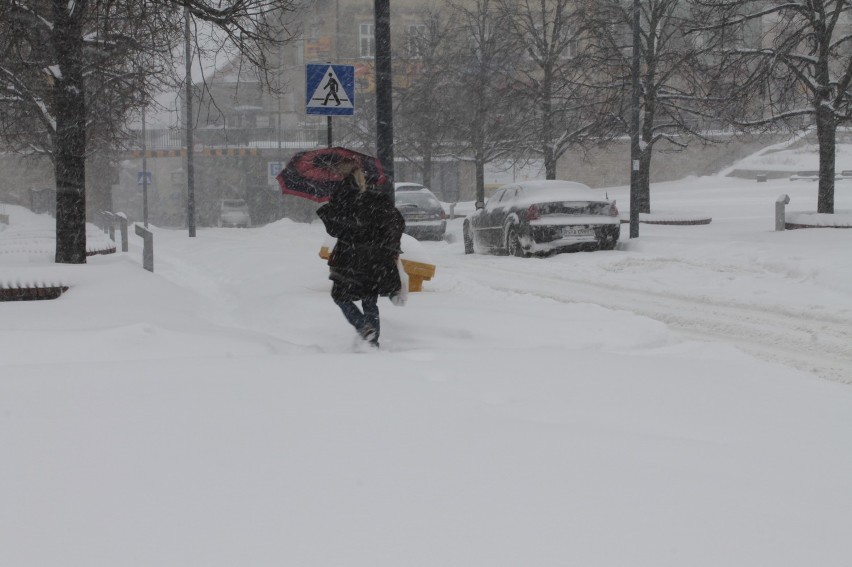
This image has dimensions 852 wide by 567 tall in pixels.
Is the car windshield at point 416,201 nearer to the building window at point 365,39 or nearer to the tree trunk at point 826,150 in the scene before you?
the tree trunk at point 826,150

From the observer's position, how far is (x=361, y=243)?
688cm

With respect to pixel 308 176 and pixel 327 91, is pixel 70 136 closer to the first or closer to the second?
pixel 308 176

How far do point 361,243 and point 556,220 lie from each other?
31.7 ft

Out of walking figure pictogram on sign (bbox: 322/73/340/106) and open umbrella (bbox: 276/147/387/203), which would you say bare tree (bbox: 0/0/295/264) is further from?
walking figure pictogram on sign (bbox: 322/73/340/106)

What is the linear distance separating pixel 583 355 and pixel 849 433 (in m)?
2.02

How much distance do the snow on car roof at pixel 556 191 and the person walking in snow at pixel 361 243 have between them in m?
9.70

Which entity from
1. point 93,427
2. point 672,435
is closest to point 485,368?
point 672,435

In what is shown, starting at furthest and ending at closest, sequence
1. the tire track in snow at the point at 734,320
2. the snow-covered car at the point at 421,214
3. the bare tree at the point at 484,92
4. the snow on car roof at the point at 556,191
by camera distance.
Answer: the bare tree at the point at 484,92
the snow-covered car at the point at 421,214
the snow on car roof at the point at 556,191
the tire track in snow at the point at 734,320

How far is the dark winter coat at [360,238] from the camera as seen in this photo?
6.79 meters

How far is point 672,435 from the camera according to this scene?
13.9ft

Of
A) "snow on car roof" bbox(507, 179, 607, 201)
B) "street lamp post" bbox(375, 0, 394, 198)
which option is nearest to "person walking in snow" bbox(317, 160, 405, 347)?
"street lamp post" bbox(375, 0, 394, 198)

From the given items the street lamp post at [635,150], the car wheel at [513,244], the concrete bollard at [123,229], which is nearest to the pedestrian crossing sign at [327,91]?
the car wheel at [513,244]

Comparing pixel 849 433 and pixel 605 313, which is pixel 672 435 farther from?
pixel 605 313

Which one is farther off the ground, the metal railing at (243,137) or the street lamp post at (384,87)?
the metal railing at (243,137)
